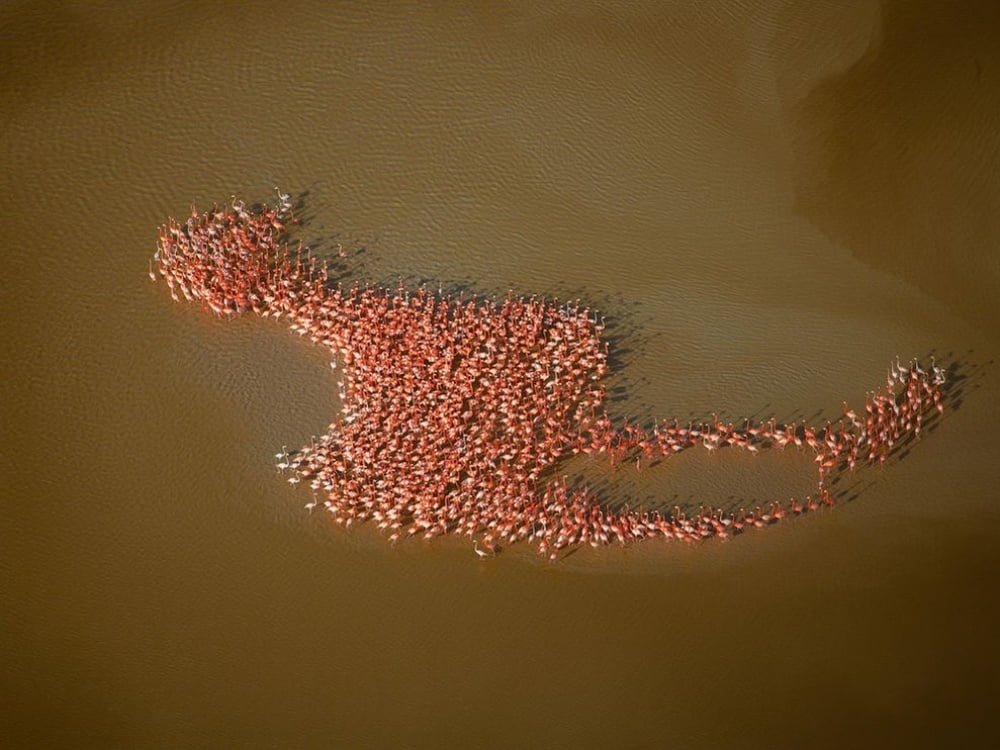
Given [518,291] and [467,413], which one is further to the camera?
[518,291]

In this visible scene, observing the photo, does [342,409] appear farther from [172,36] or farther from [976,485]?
[976,485]

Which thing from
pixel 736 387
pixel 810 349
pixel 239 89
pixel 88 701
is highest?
pixel 239 89

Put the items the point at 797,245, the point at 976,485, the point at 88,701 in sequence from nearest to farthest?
1. the point at 88,701
2. the point at 976,485
3. the point at 797,245

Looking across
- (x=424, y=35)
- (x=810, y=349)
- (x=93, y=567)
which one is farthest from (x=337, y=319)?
(x=810, y=349)

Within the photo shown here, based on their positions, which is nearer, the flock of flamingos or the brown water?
the brown water
